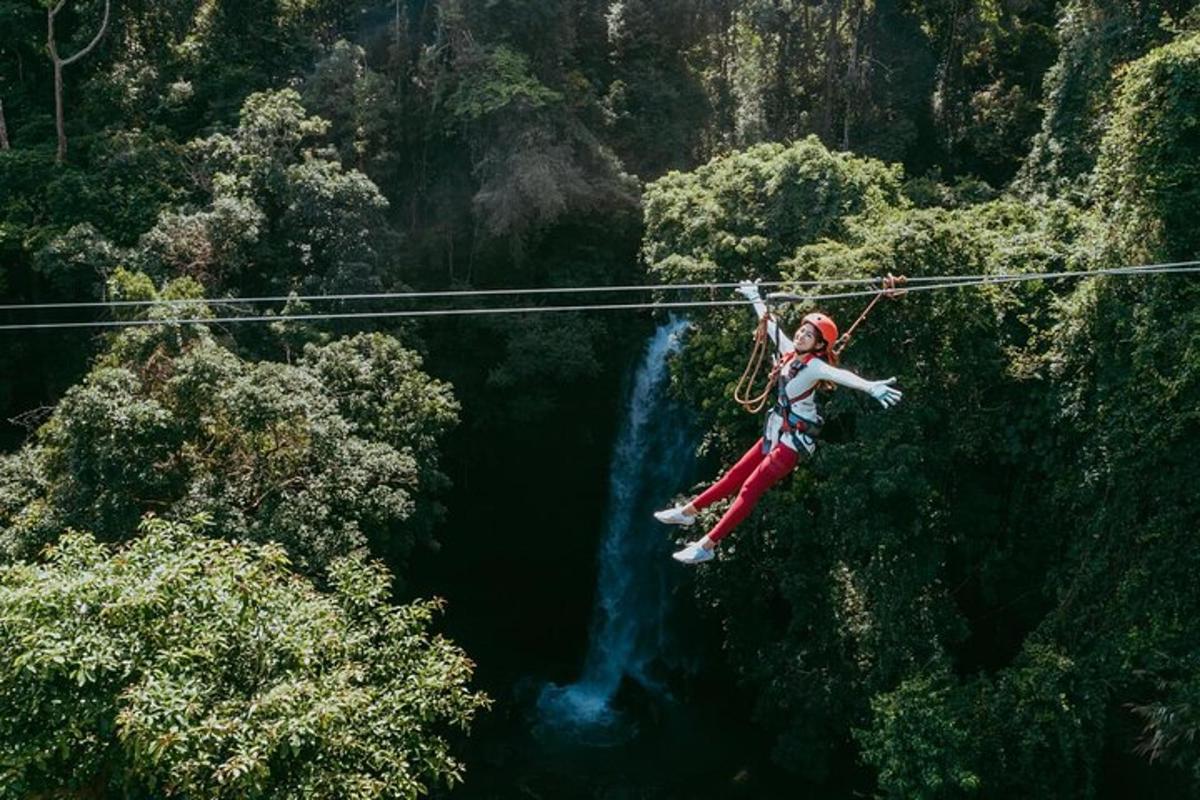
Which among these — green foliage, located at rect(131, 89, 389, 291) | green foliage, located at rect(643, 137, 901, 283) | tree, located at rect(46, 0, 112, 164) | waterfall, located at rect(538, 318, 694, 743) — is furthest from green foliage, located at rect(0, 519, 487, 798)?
tree, located at rect(46, 0, 112, 164)

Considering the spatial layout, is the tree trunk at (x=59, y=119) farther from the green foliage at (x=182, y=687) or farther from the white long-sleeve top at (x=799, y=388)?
the white long-sleeve top at (x=799, y=388)

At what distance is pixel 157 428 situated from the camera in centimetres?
1232

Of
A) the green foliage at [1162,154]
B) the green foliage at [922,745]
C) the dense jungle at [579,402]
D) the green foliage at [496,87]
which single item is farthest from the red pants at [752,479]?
the green foliage at [496,87]

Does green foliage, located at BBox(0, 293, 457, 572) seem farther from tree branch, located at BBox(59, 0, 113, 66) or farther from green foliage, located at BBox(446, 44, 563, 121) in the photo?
tree branch, located at BBox(59, 0, 113, 66)

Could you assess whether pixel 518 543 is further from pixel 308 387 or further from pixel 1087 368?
pixel 1087 368

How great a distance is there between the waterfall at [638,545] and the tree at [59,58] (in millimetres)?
10106

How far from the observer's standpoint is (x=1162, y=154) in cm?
1168

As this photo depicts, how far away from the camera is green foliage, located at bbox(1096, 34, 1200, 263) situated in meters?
11.5

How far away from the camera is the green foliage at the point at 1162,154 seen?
11.5 meters

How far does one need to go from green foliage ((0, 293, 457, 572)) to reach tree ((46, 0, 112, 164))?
21.6ft

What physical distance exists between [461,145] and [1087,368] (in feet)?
38.3

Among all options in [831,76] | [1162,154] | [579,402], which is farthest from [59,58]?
[1162,154]

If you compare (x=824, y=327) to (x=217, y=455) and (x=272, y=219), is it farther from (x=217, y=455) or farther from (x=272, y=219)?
(x=272, y=219)

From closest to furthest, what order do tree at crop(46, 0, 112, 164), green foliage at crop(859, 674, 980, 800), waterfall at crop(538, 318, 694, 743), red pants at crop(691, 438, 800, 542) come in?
red pants at crop(691, 438, 800, 542) < green foliage at crop(859, 674, 980, 800) < waterfall at crop(538, 318, 694, 743) < tree at crop(46, 0, 112, 164)
